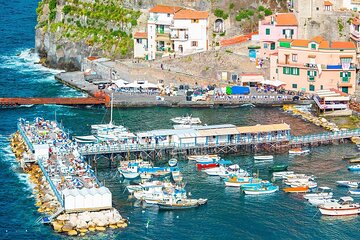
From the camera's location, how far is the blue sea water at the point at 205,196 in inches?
3356

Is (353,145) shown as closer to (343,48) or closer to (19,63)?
(343,48)

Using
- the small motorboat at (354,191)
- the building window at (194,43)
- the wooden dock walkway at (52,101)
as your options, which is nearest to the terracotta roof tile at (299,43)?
the building window at (194,43)

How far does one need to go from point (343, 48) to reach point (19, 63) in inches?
1876

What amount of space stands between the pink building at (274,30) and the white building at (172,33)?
7.60 metres

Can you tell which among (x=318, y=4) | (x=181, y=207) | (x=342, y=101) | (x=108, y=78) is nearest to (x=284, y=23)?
(x=318, y=4)

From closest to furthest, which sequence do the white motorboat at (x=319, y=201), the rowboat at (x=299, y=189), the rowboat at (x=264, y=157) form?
the white motorboat at (x=319, y=201)
the rowboat at (x=299, y=189)
the rowboat at (x=264, y=157)

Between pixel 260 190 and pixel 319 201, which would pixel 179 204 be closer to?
pixel 260 190

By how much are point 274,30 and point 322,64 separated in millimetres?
9193

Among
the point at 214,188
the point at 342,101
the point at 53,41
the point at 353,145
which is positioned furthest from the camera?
the point at 53,41

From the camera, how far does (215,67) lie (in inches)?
5251

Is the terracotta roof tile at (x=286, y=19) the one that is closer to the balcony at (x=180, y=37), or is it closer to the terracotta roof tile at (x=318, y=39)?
the terracotta roof tile at (x=318, y=39)

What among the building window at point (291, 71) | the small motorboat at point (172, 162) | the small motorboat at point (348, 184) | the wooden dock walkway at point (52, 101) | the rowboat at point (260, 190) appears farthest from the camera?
the building window at point (291, 71)

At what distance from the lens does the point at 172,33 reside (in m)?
137

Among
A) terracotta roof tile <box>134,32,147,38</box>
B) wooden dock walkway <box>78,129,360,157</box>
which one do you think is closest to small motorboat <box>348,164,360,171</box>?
wooden dock walkway <box>78,129,360,157</box>
